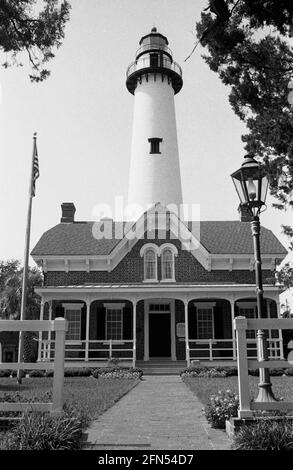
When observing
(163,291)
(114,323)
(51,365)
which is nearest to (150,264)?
(163,291)

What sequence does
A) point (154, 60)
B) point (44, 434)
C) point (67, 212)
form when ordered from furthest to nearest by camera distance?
point (154, 60) < point (67, 212) < point (44, 434)

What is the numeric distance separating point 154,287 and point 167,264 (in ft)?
9.12

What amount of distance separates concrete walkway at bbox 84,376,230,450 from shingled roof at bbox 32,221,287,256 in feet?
51.5

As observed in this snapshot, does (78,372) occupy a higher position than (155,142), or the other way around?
(155,142)

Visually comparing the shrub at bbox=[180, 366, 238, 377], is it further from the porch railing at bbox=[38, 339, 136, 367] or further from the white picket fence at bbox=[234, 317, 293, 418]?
the white picket fence at bbox=[234, 317, 293, 418]

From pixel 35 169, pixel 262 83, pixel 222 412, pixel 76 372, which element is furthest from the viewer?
pixel 76 372

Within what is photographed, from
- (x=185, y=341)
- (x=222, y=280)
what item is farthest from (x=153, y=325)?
(x=222, y=280)

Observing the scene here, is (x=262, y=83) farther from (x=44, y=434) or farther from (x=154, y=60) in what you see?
(x=154, y=60)

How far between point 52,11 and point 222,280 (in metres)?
18.6

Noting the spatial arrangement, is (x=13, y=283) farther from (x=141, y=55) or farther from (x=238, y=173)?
(x=238, y=173)

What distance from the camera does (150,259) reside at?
2548 cm

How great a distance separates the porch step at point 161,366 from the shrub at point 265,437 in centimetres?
1637

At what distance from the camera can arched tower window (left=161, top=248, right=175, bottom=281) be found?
2530 cm

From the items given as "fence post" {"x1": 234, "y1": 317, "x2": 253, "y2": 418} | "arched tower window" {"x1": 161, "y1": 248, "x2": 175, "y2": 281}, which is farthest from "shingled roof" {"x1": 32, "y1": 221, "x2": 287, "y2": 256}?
"fence post" {"x1": 234, "y1": 317, "x2": 253, "y2": 418}
